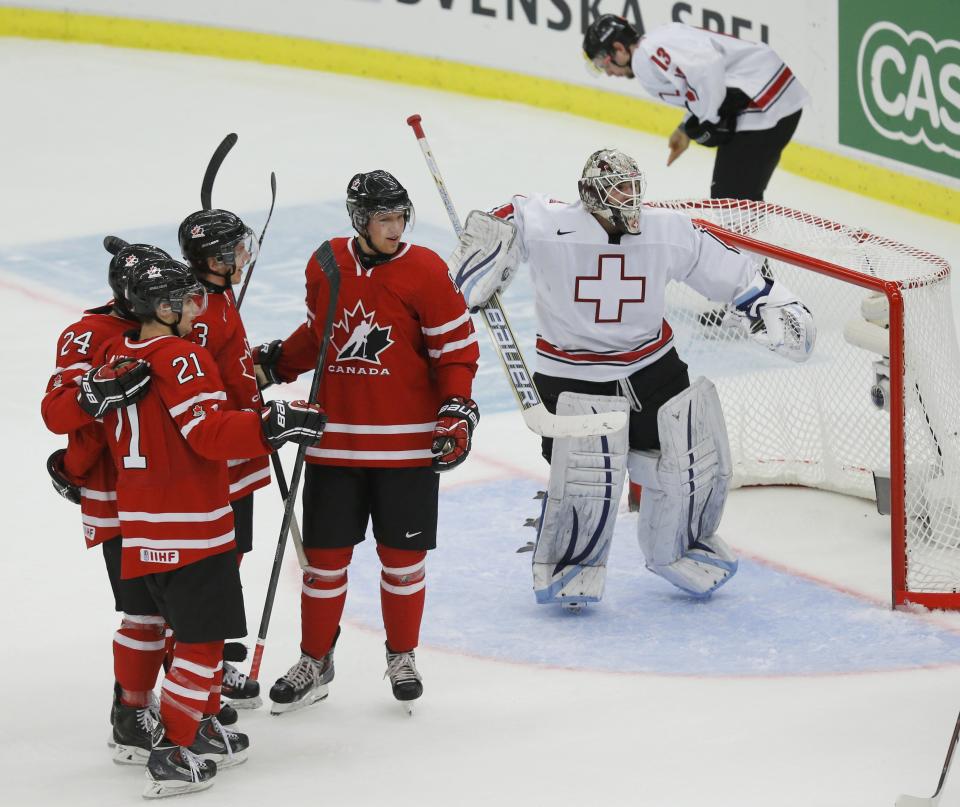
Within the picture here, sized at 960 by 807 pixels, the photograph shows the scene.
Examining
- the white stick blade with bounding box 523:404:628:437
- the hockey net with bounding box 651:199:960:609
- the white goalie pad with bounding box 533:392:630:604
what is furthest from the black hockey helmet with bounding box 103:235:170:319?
the hockey net with bounding box 651:199:960:609

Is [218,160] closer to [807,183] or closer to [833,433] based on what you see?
[833,433]

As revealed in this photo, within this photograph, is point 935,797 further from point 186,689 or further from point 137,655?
point 137,655

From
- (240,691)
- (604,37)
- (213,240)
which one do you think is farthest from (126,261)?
(604,37)

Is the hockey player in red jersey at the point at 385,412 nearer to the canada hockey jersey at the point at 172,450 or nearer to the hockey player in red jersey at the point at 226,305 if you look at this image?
the hockey player in red jersey at the point at 226,305

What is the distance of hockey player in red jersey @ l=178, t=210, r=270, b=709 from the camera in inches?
138

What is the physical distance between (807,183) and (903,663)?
200 inches

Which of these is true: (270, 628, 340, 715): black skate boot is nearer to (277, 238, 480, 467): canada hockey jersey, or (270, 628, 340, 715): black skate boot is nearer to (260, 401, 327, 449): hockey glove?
(277, 238, 480, 467): canada hockey jersey

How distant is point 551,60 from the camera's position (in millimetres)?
9453

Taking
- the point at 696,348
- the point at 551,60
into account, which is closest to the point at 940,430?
the point at 696,348

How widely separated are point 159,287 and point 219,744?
925mm

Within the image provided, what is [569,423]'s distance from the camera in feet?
13.5

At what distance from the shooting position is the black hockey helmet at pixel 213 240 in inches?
138

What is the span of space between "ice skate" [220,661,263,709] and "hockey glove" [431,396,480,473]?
2.17 feet

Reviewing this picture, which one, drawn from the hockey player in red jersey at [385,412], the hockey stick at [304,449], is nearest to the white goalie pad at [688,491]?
the hockey player in red jersey at [385,412]
